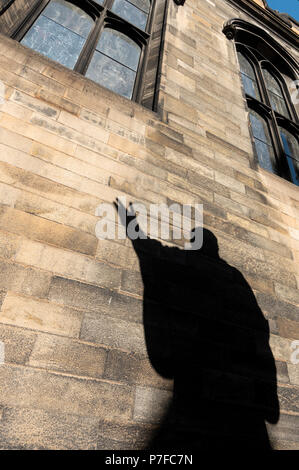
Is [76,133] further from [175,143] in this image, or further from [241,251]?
[241,251]

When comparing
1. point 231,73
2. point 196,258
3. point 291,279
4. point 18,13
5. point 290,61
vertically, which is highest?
point 290,61

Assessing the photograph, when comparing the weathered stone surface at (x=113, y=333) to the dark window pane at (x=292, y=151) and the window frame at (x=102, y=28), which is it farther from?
the dark window pane at (x=292, y=151)

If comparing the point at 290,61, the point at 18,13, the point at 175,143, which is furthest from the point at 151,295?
the point at 290,61

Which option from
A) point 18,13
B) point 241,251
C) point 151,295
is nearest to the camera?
point 151,295

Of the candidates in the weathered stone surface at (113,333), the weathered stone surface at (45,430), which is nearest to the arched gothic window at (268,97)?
the weathered stone surface at (113,333)

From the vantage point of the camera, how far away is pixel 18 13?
4285mm

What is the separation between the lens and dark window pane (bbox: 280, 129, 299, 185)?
5.99 metres

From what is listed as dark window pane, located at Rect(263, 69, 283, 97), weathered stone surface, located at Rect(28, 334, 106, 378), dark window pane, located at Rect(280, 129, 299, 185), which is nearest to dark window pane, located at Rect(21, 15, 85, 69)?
weathered stone surface, located at Rect(28, 334, 106, 378)

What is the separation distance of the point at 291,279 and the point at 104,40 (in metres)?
5.53

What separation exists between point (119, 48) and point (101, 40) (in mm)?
370

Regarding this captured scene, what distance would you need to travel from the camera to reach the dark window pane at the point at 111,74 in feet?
14.7

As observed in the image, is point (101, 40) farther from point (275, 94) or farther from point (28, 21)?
point (275, 94)

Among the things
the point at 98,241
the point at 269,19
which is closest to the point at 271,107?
the point at 269,19

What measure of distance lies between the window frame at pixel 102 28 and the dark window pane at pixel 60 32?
82 millimetres
